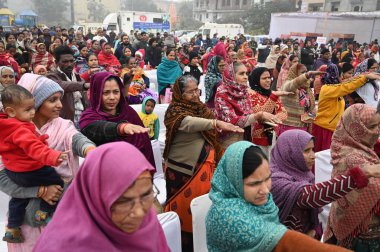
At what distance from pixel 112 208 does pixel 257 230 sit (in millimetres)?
655

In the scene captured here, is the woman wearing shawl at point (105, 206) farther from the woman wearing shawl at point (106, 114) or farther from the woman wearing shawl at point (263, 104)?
the woman wearing shawl at point (263, 104)

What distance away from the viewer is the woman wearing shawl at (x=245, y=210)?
56.8 inches

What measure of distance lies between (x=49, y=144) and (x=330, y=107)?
3.16 m

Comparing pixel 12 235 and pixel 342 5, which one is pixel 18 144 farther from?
pixel 342 5

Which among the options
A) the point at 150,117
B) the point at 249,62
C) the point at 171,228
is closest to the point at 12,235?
the point at 171,228

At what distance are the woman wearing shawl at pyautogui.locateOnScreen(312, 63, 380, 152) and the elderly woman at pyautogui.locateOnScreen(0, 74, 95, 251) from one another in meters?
2.99

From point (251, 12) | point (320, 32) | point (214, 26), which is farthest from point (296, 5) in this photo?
point (320, 32)

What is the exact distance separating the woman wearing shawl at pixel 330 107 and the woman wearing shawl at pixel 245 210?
2.61 metres

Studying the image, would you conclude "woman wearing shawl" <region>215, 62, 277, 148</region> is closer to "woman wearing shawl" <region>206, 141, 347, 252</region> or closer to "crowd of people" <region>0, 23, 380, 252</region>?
"crowd of people" <region>0, 23, 380, 252</region>

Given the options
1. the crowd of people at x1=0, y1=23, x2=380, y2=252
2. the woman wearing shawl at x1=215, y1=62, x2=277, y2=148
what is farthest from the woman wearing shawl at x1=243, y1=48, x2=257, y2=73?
the crowd of people at x1=0, y1=23, x2=380, y2=252

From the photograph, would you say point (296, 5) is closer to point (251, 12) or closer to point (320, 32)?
point (251, 12)

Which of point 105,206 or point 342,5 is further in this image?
point 342,5

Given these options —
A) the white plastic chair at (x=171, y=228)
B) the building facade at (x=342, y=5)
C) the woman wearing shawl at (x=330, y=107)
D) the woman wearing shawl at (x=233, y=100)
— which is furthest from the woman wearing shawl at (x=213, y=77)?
the building facade at (x=342, y=5)

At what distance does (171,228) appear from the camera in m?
1.97
